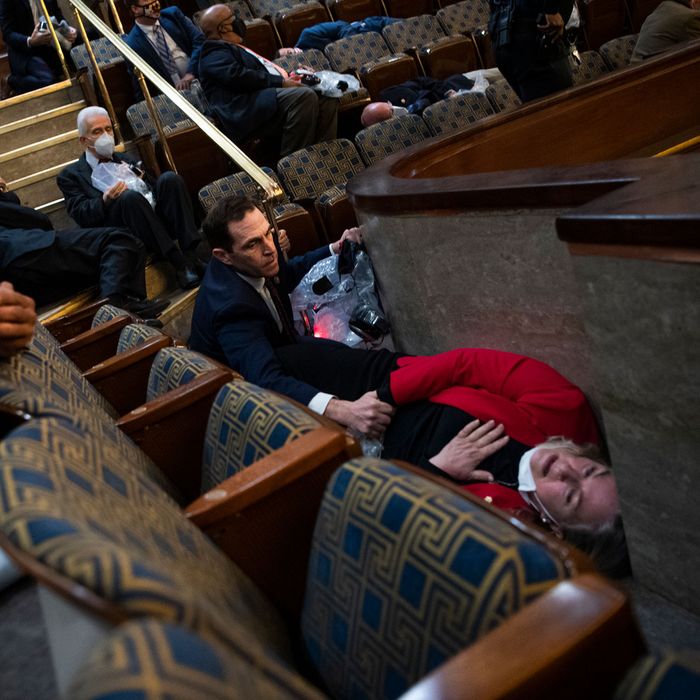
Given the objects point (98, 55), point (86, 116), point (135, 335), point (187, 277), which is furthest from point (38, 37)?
point (135, 335)

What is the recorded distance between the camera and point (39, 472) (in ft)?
1.35

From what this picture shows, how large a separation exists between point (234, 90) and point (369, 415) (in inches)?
68.2

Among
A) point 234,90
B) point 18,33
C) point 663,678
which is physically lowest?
point 663,678

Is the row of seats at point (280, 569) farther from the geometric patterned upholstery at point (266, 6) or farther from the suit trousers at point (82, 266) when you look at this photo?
the geometric patterned upholstery at point (266, 6)

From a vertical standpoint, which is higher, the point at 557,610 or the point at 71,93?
the point at 71,93

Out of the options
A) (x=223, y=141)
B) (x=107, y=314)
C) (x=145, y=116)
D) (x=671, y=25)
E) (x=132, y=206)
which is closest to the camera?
(x=107, y=314)

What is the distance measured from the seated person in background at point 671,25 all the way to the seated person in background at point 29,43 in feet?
6.22

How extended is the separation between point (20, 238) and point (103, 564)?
1648 millimetres

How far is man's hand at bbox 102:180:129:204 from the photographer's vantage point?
6.37ft

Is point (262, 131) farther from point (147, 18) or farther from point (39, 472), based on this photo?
point (39, 472)

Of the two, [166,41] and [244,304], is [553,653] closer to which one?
[244,304]

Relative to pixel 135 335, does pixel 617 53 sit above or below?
above

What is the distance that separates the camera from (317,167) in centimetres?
227

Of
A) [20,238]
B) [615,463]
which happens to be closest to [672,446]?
[615,463]
